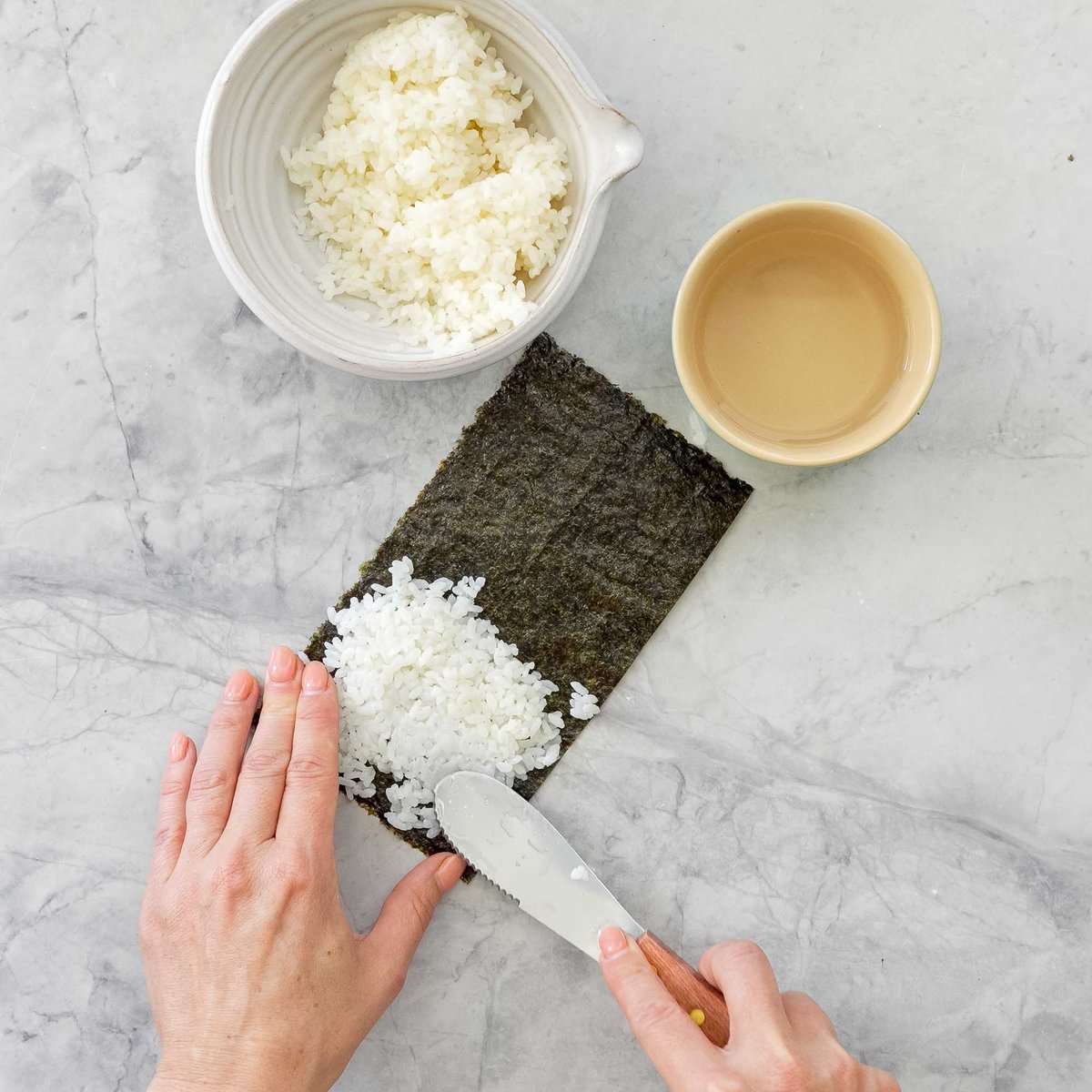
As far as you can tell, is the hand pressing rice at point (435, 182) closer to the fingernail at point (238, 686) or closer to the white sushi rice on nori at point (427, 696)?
the white sushi rice on nori at point (427, 696)

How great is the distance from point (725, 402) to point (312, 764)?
0.61 meters

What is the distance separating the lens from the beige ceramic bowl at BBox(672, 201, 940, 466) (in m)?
1.00

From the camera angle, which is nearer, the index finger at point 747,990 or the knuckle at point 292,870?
the index finger at point 747,990

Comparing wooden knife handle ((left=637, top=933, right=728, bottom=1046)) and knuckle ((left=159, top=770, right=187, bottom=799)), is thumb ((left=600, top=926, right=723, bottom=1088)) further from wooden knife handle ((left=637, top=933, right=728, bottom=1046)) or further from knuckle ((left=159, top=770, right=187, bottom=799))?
knuckle ((left=159, top=770, right=187, bottom=799))

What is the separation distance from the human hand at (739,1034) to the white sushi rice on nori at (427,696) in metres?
0.24

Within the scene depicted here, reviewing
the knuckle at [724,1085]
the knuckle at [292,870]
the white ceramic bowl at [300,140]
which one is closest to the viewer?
the knuckle at [724,1085]

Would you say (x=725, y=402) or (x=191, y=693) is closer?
(x=725, y=402)

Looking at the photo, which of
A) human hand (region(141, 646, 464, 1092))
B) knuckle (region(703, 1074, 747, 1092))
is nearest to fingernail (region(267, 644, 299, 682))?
human hand (region(141, 646, 464, 1092))

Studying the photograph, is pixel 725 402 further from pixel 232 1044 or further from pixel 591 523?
pixel 232 1044

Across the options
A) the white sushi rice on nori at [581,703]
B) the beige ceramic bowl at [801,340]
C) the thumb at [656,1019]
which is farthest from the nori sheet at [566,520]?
the thumb at [656,1019]

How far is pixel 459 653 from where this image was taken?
1.10 m

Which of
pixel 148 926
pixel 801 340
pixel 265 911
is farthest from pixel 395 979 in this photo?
pixel 801 340

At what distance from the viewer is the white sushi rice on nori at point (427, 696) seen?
1088 mm

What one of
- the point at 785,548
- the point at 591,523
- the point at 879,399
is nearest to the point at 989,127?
the point at 879,399
